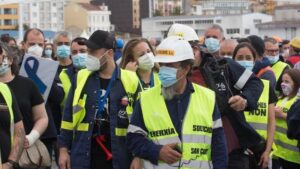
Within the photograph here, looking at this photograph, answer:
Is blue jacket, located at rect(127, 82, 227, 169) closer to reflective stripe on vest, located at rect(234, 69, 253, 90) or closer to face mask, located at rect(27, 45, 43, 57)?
reflective stripe on vest, located at rect(234, 69, 253, 90)

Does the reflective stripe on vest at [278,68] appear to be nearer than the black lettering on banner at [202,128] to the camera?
No

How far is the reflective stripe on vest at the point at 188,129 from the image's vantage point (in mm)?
5164

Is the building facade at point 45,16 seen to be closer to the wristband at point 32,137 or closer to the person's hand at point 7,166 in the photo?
the wristband at point 32,137

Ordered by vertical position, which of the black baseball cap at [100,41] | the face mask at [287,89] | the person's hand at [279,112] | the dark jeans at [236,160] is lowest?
the dark jeans at [236,160]

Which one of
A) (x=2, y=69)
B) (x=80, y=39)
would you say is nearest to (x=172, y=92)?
(x=2, y=69)

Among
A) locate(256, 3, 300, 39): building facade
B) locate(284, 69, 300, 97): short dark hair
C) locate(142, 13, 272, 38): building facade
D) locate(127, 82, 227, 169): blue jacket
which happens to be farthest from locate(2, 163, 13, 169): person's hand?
locate(142, 13, 272, 38): building facade

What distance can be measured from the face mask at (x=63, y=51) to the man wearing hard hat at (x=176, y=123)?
422 centimetres

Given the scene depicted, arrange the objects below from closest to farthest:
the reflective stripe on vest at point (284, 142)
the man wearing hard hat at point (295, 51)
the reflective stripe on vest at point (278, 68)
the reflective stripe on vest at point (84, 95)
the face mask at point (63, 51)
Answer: the reflective stripe on vest at point (84, 95) → the reflective stripe on vest at point (284, 142) → the face mask at point (63, 51) → the reflective stripe on vest at point (278, 68) → the man wearing hard hat at point (295, 51)

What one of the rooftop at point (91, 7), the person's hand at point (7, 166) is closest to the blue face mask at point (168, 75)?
the person's hand at point (7, 166)

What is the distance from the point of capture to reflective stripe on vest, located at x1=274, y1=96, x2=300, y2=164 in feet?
25.9

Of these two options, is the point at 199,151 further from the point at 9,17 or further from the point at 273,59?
the point at 9,17

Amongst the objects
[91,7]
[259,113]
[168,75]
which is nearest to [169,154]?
[168,75]

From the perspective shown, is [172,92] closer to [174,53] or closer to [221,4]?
[174,53]

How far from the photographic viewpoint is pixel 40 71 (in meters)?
7.30
